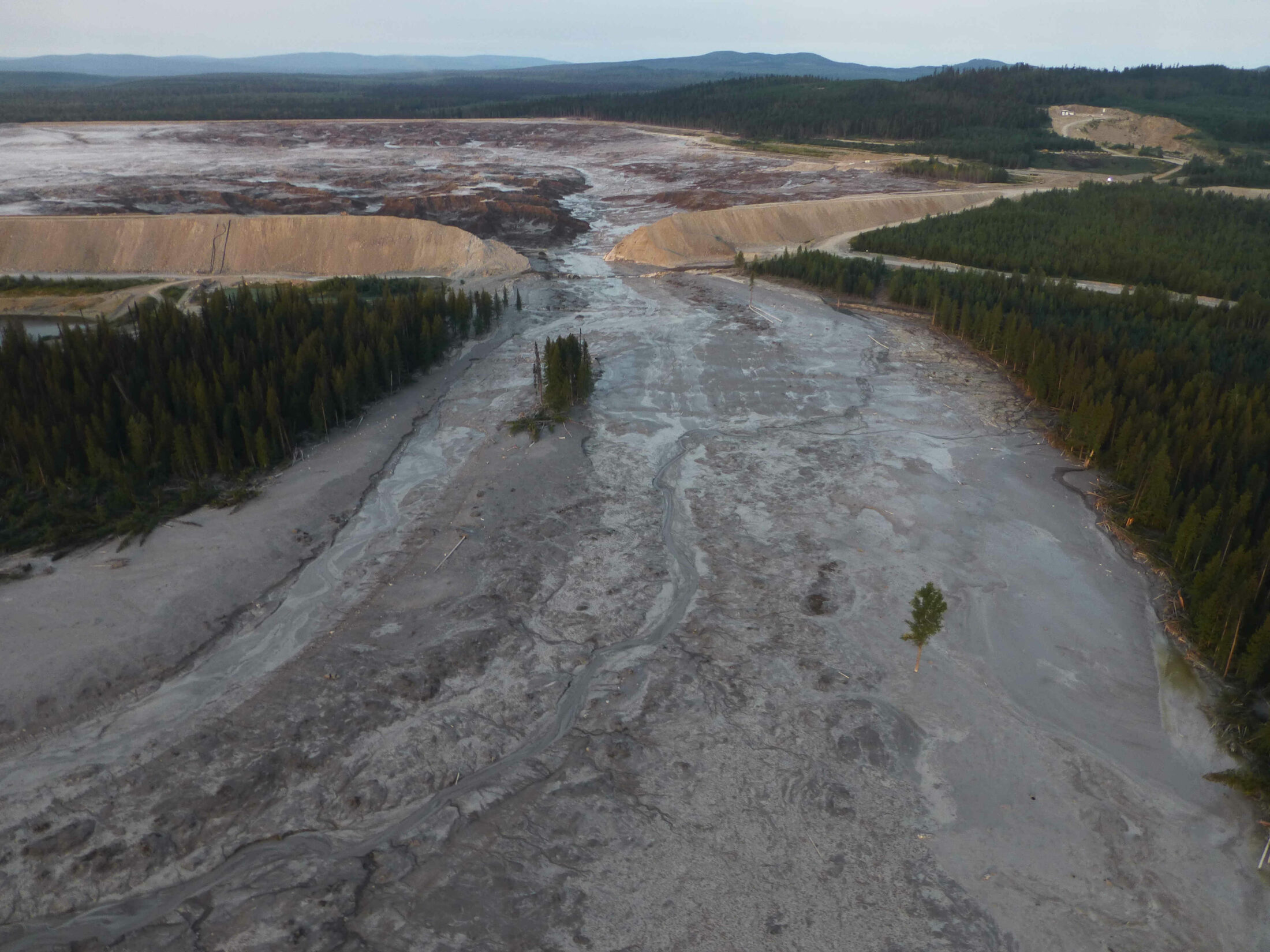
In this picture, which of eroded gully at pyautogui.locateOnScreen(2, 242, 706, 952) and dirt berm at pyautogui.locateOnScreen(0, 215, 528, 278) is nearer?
eroded gully at pyautogui.locateOnScreen(2, 242, 706, 952)

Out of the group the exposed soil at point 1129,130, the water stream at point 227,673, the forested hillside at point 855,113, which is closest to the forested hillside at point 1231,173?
the exposed soil at point 1129,130

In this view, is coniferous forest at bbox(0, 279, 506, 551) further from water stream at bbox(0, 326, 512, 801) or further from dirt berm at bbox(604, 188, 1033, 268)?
dirt berm at bbox(604, 188, 1033, 268)

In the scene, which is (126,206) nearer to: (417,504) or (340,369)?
(340,369)

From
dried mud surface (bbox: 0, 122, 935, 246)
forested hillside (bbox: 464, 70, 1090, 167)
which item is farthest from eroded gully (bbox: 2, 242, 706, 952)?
forested hillside (bbox: 464, 70, 1090, 167)

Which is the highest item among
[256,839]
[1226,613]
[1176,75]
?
[1176,75]

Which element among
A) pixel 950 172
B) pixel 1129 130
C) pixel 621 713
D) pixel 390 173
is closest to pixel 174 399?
pixel 621 713

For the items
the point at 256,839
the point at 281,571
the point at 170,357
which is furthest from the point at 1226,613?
the point at 170,357
